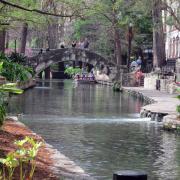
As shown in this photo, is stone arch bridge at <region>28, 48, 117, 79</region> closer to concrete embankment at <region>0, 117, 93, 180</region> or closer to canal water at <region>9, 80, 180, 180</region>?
canal water at <region>9, 80, 180, 180</region>

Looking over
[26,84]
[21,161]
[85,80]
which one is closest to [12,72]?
[26,84]

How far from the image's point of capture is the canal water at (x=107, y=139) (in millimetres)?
→ 14883

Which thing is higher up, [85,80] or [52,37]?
[52,37]

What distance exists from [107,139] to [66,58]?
54.6 metres

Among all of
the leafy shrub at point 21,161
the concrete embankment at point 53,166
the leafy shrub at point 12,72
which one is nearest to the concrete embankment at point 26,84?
the leafy shrub at point 12,72

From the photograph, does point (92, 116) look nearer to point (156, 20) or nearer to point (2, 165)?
point (2, 165)

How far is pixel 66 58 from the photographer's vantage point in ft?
243

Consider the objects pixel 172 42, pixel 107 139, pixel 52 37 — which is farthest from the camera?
pixel 52 37


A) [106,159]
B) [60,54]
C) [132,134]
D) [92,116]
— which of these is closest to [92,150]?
[106,159]

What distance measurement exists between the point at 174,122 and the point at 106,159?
22.3ft

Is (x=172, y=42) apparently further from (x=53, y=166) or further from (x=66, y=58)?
(x=53, y=166)

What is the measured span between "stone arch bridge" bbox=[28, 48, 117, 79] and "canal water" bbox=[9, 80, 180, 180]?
131 feet

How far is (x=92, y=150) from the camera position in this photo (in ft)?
56.7

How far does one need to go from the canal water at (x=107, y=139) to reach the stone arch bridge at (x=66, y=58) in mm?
39889
